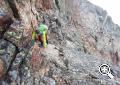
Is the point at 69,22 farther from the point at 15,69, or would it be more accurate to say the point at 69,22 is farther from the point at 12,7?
the point at 15,69

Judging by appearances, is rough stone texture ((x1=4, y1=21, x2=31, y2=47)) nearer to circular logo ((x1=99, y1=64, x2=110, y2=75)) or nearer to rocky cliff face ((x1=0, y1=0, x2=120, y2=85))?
rocky cliff face ((x1=0, y1=0, x2=120, y2=85))

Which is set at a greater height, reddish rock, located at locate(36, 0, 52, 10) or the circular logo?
reddish rock, located at locate(36, 0, 52, 10)

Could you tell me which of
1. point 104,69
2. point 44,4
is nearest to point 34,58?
point 104,69

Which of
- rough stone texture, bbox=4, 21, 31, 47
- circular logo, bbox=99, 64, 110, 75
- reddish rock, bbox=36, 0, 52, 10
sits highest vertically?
A: reddish rock, bbox=36, 0, 52, 10

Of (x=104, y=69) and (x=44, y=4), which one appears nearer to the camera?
(x=104, y=69)

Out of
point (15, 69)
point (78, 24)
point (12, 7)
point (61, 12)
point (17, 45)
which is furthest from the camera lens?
point (78, 24)

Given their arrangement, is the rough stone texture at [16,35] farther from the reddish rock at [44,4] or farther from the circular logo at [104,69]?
the reddish rock at [44,4]

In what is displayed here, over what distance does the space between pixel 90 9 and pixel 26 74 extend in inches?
1488

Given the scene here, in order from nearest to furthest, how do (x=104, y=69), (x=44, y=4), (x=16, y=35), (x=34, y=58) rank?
(x=34, y=58)
(x=16, y=35)
(x=104, y=69)
(x=44, y=4)

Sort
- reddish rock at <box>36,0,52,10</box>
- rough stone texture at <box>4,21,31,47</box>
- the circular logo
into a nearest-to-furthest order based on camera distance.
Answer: rough stone texture at <box>4,21,31,47</box>, the circular logo, reddish rock at <box>36,0,52,10</box>

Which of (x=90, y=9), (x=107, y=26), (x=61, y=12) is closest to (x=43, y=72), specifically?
(x=61, y=12)

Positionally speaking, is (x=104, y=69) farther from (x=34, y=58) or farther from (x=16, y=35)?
(x=16, y=35)

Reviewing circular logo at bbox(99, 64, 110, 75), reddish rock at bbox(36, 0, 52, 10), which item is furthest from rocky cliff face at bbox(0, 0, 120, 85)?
circular logo at bbox(99, 64, 110, 75)

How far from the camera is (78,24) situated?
4159cm
